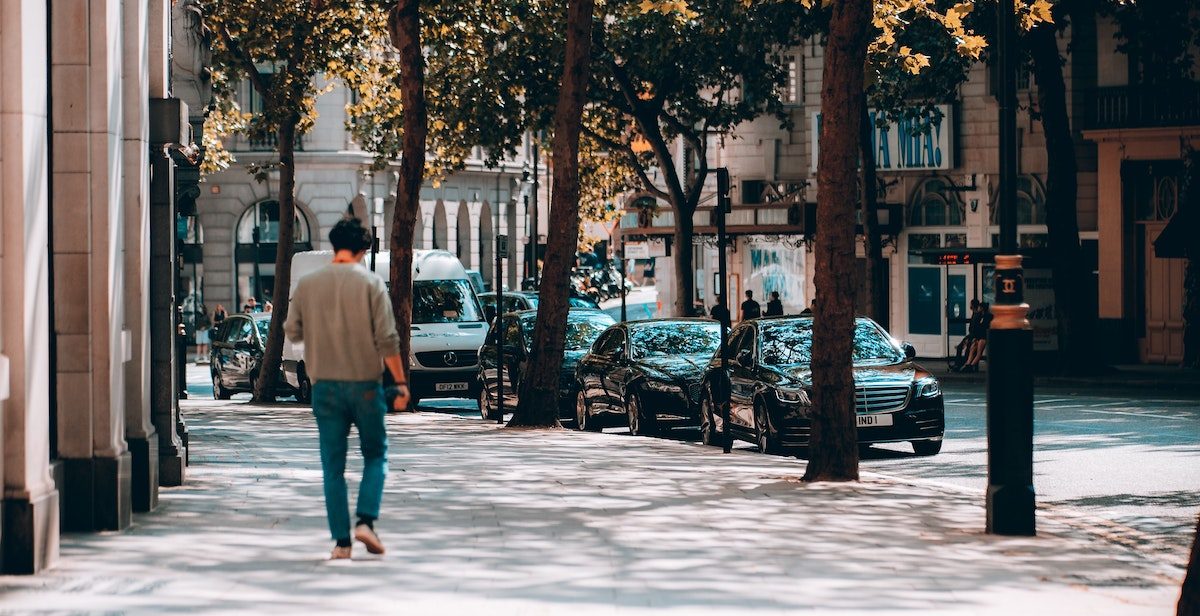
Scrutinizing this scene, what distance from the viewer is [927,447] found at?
19.9 metres

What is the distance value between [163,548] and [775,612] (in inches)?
151

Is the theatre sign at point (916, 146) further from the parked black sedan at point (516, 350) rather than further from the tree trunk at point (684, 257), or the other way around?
the parked black sedan at point (516, 350)

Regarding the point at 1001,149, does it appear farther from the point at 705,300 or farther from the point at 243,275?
the point at 243,275

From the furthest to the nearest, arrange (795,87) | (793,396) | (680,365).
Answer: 1. (795,87)
2. (680,365)
3. (793,396)

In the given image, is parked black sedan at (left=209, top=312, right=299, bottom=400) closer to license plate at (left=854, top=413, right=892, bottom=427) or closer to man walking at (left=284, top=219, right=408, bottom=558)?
license plate at (left=854, top=413, right=892, bottom=427)

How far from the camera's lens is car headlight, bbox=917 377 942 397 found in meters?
19.3

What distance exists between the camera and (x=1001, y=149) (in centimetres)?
1210

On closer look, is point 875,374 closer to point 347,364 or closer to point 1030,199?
point 347,364

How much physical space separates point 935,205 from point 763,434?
27.4 m

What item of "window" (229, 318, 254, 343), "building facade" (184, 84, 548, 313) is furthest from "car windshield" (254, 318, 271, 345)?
"building facade" (184, 84, 548, 313)

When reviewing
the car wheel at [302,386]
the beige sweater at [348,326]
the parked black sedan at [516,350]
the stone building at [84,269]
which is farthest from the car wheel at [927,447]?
the car wheel at [302,386]

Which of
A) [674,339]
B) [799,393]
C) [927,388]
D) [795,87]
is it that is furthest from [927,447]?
[795,87]

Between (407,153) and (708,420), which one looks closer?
(708,420)

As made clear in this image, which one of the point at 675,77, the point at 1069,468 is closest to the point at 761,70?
the point at 675,77
